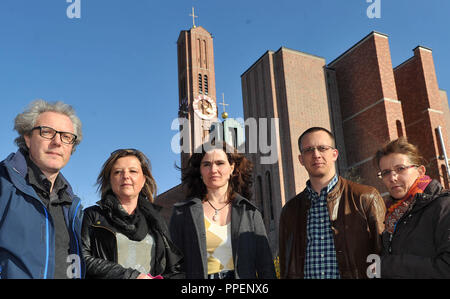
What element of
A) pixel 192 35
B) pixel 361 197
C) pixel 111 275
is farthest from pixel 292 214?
pixel 192 35

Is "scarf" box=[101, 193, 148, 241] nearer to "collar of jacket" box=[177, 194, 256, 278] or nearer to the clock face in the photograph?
"collar of jacket" box=[177, 194, 256, 278]

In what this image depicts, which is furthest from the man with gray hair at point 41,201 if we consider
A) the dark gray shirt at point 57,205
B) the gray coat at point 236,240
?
the gray coat at point 236,240

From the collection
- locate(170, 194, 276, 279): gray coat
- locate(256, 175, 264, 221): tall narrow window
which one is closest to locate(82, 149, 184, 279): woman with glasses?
locate(170, 194, 276, 279): gray coat

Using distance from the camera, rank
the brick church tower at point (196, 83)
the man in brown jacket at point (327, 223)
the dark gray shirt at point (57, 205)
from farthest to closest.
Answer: the brick church tower at point (196, 83) < the man in brown jacket at point (327, 223) < the dark gray shirt at point (57, 205)

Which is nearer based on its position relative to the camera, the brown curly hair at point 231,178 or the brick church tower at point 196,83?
the brown curly hair at point 231,178

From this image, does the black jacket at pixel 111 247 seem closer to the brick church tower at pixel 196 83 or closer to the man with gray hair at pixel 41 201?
the man with gray hair at pixel 41 201

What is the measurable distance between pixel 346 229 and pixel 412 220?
1.75 ft

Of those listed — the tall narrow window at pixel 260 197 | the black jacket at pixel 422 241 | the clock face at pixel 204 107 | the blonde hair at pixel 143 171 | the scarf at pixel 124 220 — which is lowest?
the black jacket at pixel 422 241

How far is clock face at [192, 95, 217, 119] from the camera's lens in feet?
161

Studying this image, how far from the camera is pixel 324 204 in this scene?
3744 mm

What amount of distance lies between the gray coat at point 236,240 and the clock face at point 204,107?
4505 centimetres

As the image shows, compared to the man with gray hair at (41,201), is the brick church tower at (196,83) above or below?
above

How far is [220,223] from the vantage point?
392 cm

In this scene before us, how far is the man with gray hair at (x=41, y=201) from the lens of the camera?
2445 mm
